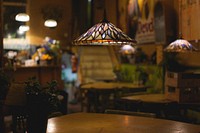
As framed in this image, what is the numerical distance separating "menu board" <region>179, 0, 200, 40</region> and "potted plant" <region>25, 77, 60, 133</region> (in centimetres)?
369

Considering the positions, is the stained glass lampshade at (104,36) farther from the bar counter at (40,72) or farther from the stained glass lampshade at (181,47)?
the bar counter at (40,72)

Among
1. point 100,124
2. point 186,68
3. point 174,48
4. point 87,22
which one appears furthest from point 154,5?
point 87,22

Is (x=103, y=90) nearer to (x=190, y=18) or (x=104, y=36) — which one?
(x=190, y=18)

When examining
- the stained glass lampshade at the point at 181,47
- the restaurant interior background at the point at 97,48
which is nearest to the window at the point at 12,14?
the restaurant interior background at the point at 97,48

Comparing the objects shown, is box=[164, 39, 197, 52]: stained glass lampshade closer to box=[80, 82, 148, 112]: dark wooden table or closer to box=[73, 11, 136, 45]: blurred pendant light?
box=[80, 82, 148, 112]: dark wooden table

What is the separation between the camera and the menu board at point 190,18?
567 centimetres

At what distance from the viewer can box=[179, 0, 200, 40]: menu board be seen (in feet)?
18.6

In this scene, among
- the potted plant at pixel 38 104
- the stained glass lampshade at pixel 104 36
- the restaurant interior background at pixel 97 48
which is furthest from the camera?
the restaurant interior background at pixel 97 48

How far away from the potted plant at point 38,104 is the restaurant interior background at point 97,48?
3.83 feet

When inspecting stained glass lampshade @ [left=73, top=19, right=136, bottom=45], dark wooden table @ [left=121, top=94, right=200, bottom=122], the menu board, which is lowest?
dark wooden table @ [left=121, top=94, right=200, bottom=122]

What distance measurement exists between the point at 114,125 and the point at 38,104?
0.98 metres

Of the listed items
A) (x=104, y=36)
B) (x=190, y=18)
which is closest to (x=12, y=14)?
(x=190, y=18)

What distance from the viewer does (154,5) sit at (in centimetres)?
768

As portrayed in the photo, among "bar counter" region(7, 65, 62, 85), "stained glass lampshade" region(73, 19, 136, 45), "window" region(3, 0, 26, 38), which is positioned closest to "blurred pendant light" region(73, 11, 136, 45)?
"stained glass lampshade" region(73, 19, 136, 45)
